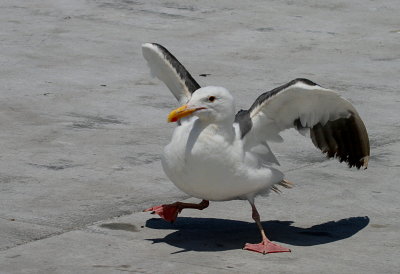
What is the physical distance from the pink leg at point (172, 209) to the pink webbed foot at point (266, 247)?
0.79m

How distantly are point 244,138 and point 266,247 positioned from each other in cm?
85

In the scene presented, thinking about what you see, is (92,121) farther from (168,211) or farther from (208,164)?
(208,164)

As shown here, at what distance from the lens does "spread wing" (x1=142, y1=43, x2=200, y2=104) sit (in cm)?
953

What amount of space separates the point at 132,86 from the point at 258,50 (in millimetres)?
2550

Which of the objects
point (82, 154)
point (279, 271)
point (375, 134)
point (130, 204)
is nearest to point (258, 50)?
point (375, 134)

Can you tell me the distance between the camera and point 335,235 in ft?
29.3

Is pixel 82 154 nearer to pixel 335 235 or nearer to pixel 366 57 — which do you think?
pixel 335 235

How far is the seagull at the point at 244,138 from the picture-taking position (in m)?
8.39

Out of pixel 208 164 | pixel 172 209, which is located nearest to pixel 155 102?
pixel 172 209

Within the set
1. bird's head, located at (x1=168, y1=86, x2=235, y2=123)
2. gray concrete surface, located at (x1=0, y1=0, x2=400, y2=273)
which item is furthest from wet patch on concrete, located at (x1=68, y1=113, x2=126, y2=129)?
bird's head, located at (x1=168, y1=86, x2=235, y2=123)

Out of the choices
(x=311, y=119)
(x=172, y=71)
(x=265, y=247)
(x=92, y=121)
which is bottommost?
(x=92, y=121)

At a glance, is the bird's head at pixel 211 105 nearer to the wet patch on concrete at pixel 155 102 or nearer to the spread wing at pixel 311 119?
the spread wing at pixel 311 119

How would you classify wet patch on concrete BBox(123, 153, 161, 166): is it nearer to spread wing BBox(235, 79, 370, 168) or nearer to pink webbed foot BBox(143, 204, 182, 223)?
pink webbed foot BBox(143, 204, 182, 223)

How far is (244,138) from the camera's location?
876cm
